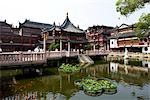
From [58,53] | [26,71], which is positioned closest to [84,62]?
[58,53]

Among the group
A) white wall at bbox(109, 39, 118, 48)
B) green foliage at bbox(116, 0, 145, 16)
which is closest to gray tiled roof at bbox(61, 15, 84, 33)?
white wall at bbox(109, 39, 118, 48)

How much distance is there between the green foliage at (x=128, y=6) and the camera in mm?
11777

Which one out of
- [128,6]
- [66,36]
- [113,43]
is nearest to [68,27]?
[66,36]

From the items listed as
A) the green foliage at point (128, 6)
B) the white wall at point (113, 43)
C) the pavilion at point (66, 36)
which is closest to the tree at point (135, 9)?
the green foliage at point (128, 6)

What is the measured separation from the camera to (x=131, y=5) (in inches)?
469

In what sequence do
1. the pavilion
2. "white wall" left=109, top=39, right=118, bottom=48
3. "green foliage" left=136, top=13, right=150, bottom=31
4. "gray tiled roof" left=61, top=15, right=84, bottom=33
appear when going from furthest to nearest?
"white wall" left=109, top=39, right=118, bottom=48, "gray tiled roof" left=61, top=15, right=84, bottom=33, the pavilion, "green foliage" left=136, top=13, right=150, bottom=31

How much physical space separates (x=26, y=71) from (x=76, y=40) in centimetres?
3644

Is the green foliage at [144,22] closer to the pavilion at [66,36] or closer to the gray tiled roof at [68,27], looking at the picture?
the pavilion at [66,36]

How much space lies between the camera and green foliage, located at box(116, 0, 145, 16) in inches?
464

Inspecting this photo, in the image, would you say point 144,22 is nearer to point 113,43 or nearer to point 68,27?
point 68,27

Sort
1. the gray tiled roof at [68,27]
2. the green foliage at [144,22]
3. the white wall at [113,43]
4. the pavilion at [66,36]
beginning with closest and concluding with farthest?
1. the green foliage at [144,22]
2. the pavilion at [66,36]
3. the gray tiled roof at [68,27]
4. the white wall at [113,43]

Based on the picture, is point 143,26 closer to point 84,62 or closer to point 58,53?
point 58,53

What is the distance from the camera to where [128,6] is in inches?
476

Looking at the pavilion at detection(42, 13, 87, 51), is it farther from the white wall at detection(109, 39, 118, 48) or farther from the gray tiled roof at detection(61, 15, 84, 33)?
the white wall at detection(109, 39, 118, 48)
